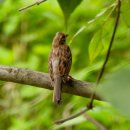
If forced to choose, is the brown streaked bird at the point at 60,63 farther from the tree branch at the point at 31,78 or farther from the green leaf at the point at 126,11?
the green leaf at the point at 126,11


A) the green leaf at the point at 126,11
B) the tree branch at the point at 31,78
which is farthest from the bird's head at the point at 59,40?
the green leaf at the point at 126,11

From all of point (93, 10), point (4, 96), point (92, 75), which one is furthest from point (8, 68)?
point (4, 96)

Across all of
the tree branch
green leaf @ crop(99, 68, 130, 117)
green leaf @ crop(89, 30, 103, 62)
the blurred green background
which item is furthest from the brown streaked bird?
green leaf @ crop(99, 68, 130, 117)

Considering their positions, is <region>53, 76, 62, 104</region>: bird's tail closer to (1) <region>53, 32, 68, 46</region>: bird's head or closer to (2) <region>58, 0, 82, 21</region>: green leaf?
(1) <region>53, 32, 68, 46</region>: bird's head

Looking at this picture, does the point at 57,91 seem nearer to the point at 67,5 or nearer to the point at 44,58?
the point at 67,5

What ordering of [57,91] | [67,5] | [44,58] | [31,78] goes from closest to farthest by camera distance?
1. [67,5]
2. [31,78]
3. [57,91]
4. [44,58]

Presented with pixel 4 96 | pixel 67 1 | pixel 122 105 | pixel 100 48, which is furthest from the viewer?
pixel 4 96

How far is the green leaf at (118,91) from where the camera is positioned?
0.33 metres

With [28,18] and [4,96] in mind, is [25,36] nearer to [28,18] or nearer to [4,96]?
[28,18]

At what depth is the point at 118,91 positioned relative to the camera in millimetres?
335

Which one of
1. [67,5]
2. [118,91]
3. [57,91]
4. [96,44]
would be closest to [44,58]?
[57,91]

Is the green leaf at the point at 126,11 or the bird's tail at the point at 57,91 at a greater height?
the green leaf at the point at 126,11

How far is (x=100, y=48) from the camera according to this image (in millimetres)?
981

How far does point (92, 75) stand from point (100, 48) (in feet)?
5.92
